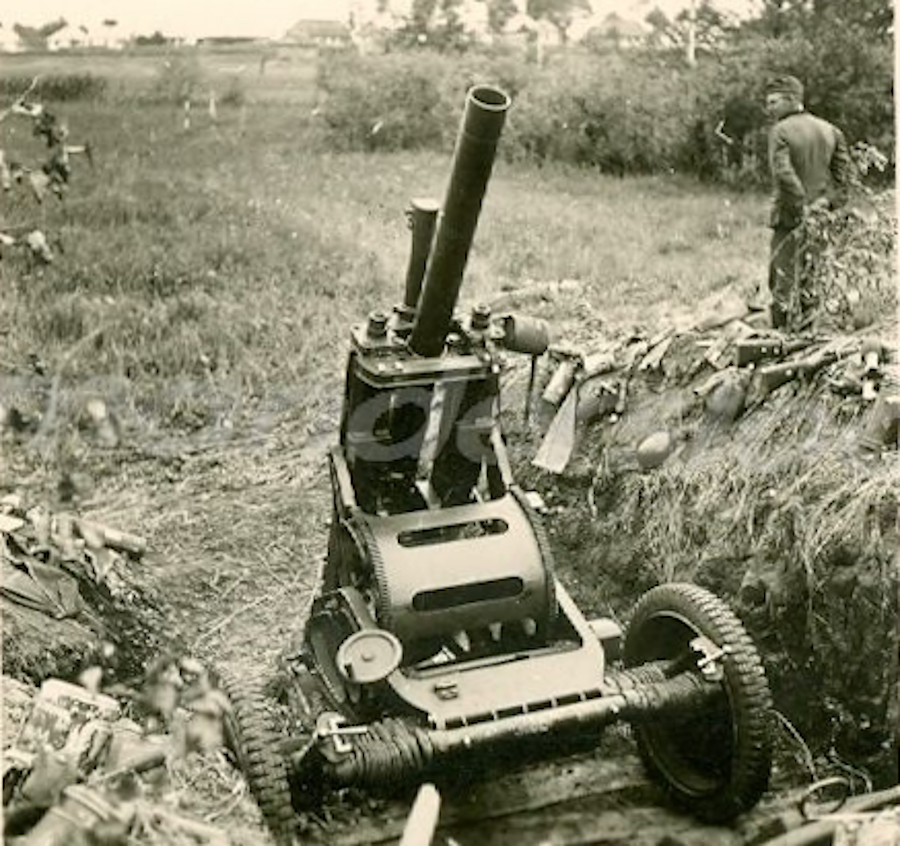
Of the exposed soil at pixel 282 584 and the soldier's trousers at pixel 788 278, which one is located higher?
the soldier's trousers at pixel 788 278

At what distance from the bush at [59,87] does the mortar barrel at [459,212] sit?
1414mm

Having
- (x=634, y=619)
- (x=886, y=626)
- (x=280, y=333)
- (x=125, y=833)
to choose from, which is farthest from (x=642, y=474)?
(x=125, y=833)

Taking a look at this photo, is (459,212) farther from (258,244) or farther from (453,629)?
(258,244)

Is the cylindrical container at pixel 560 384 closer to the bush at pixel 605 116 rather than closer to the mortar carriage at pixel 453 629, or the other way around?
the bush at pixel 605 116

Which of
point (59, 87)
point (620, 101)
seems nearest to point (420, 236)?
point (59, 87)

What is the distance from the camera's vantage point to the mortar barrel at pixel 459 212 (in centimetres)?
345

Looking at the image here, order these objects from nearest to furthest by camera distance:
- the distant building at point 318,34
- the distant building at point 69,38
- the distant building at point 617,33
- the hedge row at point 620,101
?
the distant building at point 69,38 < the distant building at point 318,34 < the distant building at point 617,33 < the hedge row at point 620,101

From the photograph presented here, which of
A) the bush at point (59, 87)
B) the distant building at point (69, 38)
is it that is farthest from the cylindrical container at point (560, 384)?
the distant building at point (69, 38)

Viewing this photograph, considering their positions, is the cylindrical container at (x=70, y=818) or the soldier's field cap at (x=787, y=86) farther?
the soldier's field cap at (x=787, y=86)

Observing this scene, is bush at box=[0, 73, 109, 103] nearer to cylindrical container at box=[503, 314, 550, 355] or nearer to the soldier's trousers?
cylindrical container at box=[503, 314, 550, 355]

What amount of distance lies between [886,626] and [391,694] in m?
1.71

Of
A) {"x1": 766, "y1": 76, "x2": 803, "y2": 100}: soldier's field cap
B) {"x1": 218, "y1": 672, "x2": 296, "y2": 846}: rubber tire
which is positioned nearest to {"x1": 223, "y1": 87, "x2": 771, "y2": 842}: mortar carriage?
{"x1": 218, "y1": 672, "x2": 296, "y2": 846}: rubber tire

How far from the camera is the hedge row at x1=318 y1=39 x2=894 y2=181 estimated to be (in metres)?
5.28

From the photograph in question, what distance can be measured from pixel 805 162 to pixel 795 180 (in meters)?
0.10
